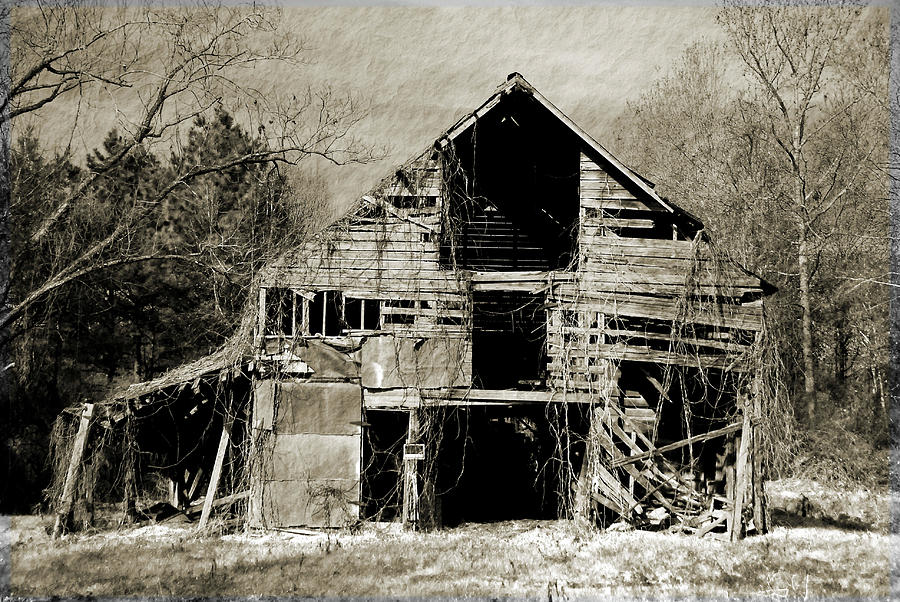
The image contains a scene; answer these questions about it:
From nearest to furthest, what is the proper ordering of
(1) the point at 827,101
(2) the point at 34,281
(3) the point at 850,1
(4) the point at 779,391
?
(4) the point at 779,391
(2) the point at 34,281
(3) the point at 850,1
(1) the point at 827,101

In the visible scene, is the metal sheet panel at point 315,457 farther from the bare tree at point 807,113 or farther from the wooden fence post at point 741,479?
the bare tree at point 807,113

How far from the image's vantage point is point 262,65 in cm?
4050

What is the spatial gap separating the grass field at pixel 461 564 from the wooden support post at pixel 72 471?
0.41m

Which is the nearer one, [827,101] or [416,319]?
[416,319]

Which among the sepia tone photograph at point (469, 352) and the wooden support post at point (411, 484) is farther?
the wooden support post at point (411, 484)

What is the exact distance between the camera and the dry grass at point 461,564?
10.6 metres

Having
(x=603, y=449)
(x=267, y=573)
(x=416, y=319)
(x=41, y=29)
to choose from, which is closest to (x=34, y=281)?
(x=41, y=29)

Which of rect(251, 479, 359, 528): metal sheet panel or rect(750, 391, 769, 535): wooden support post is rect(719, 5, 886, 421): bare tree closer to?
rect(750, 391, 769, 535): wooden support post

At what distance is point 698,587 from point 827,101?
77.1 feet

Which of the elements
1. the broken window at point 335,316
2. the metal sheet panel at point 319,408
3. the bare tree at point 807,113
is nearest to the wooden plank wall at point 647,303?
the metal sheet panel at point 319,408

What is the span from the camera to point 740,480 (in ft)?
47.2

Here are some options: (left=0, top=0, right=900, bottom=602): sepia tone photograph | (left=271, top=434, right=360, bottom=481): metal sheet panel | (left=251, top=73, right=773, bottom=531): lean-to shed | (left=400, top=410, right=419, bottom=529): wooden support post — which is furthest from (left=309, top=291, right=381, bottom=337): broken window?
(left=400, top=410, right=419, bottom=529): wooden support post

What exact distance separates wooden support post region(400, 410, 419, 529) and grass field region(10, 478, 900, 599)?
34 centimetres

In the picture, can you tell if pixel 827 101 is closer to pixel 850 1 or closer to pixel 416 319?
pixel 850 1
